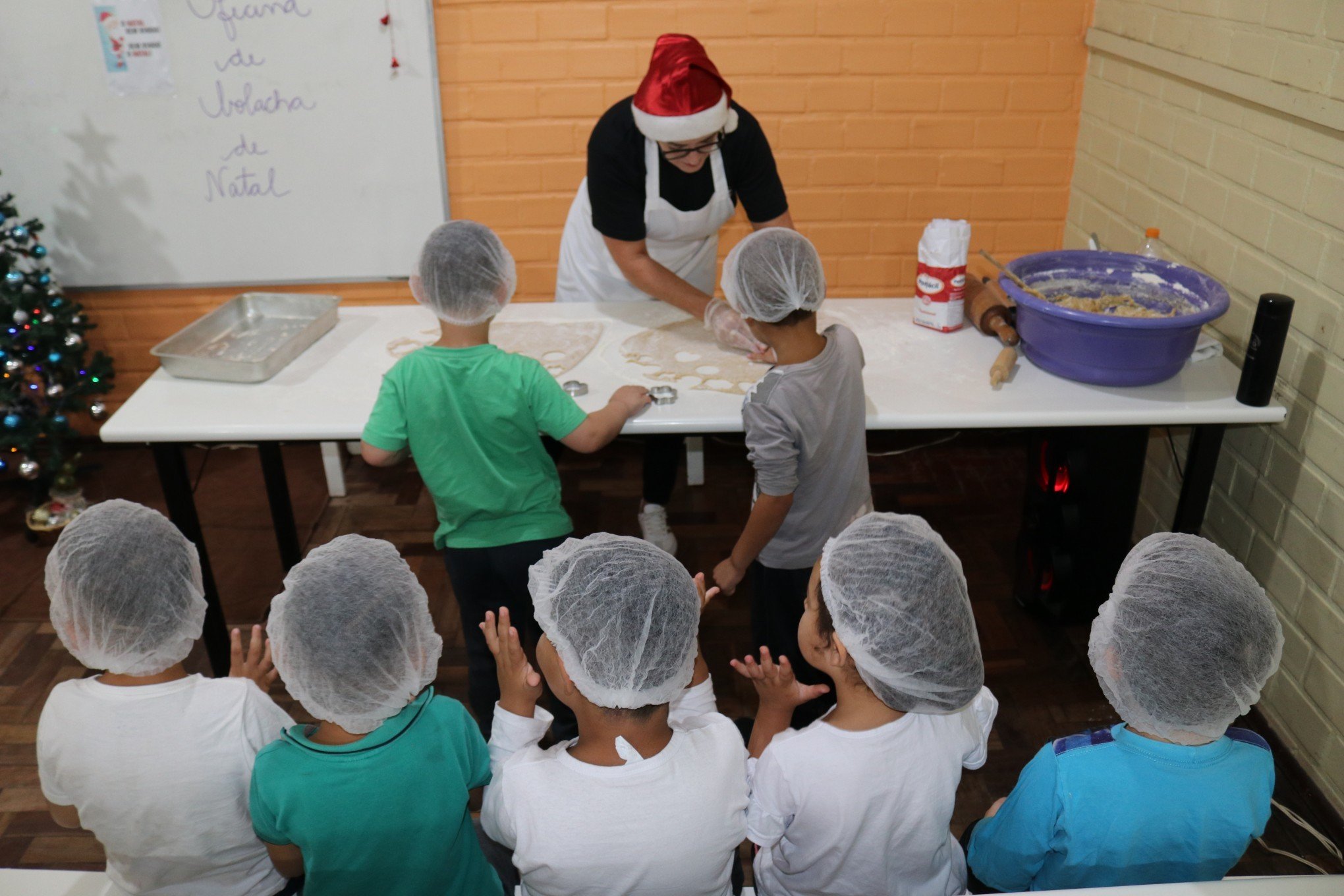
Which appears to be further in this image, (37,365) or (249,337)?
(37,365)

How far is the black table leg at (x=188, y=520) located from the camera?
7.88 feet

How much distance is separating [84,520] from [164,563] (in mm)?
130

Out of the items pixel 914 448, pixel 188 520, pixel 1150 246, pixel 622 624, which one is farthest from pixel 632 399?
pixel 914 448

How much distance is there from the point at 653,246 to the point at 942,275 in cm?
81

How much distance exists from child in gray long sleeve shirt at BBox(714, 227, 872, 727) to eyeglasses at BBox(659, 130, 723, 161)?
2.39 feet

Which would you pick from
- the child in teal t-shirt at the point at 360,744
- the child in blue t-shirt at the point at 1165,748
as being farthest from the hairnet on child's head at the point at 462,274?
the child in blue t-shirt at the point at 1165,748

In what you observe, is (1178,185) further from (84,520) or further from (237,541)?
(237,541)

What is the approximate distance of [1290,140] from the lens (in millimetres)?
2371

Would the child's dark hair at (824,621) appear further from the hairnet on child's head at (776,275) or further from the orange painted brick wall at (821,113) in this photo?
the orange painted brick wall at (821,113)

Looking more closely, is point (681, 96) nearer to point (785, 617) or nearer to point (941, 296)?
point (941, 296)

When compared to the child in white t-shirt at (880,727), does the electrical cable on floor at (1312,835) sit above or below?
below

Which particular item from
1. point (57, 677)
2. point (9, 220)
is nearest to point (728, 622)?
point (57, 677)

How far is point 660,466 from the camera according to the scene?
308cm

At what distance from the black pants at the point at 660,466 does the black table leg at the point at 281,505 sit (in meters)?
1.01
